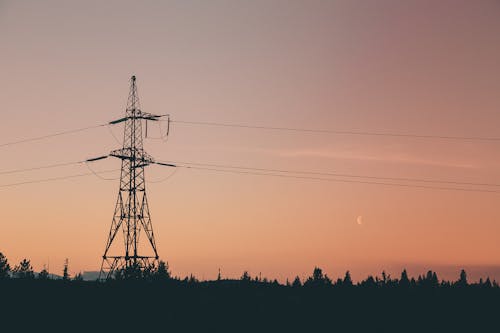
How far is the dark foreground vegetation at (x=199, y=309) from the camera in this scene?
295ft

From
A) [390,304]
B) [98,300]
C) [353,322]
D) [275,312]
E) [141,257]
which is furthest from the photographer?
[390,304]

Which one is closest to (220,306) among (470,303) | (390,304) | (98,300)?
(98,300)

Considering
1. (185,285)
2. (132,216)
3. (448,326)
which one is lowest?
(448,326)

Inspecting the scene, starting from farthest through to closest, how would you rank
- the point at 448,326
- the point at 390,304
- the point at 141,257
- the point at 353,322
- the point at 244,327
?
the point at 390,304
the point at 448,326
the point at 353,322
the point at 244,327
the point at 141,257

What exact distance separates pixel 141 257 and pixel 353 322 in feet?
189

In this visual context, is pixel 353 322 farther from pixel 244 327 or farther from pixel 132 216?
pixel 132 216

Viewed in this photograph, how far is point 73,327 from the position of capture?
3420 inches

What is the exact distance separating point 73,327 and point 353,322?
61184 millimetres

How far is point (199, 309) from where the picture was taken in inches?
4134

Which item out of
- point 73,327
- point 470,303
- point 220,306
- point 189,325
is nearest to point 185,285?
point 220,306

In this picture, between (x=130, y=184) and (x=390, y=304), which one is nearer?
(x=130, y=184)

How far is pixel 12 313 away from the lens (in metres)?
86.2

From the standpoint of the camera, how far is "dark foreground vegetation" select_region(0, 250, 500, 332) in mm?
89812

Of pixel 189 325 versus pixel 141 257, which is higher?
pixel 141 257
